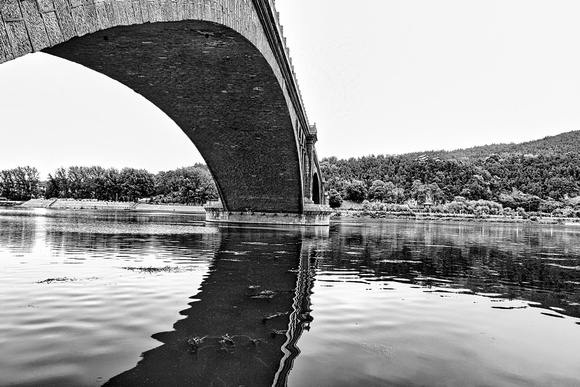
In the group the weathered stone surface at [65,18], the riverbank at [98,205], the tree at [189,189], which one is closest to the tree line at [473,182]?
the tree at [189,189]

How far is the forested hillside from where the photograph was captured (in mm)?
116500

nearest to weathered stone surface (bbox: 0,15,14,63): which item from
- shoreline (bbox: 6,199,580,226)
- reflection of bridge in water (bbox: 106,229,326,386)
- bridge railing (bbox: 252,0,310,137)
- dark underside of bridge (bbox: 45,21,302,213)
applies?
reflection of bridge in water (bbox: 106,229,326,386)

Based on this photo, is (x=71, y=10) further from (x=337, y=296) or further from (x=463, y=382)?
(x=337, y=296)

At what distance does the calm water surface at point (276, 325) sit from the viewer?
464cm

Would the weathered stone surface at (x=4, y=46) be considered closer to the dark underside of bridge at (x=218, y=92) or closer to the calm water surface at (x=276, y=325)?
Answer: the calm water surface at (x=276, y=325)

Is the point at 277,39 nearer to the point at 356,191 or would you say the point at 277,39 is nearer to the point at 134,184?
the point at 134,184

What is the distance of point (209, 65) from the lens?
54.0 feet

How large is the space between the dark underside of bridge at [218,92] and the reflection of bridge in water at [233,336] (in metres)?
6.40

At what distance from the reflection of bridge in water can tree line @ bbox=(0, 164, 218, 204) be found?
93.9m

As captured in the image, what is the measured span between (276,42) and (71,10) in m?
13.7

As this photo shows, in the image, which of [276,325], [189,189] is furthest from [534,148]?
[276,325]

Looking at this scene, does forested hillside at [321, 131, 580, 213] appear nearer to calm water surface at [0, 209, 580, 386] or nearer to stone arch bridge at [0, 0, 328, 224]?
stone arch bridge at [0, 0, 328, 224]

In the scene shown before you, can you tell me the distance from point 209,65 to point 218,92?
12.8 feet

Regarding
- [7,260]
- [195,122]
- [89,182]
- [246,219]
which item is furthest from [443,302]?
[89,182]
